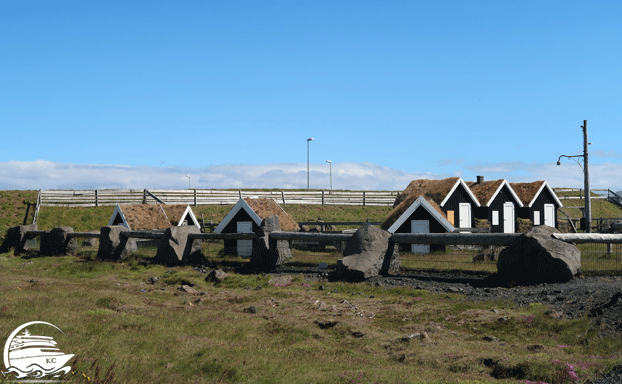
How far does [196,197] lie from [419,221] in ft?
107

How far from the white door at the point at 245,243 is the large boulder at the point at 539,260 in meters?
11.3

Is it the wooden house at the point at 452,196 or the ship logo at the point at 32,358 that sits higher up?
the wooden house at the point at 452,196

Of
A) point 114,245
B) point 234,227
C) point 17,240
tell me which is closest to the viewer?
point 114,245

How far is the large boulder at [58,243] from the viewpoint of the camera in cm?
2561

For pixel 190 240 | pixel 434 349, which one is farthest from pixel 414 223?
pixel 434 349

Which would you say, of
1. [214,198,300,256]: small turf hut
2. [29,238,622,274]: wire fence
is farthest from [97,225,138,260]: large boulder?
[214,198,300,256]: small turf hut

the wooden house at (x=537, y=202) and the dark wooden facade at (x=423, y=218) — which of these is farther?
the wooden house at (x=537, y=202)

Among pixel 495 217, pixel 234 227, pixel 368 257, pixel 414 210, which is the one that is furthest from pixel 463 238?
pixel 495 217

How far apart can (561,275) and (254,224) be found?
45.2ft

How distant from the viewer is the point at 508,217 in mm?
38219

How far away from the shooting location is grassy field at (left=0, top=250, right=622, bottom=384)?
6.81 m

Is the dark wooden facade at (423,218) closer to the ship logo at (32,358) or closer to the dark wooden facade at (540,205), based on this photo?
the dark wooden facade at (540,205)

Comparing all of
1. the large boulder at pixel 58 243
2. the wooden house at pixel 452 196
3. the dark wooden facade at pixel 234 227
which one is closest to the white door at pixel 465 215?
the wooden house at pixel 452 196

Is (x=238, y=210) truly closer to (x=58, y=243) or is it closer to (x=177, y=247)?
(x=177, y=247)
